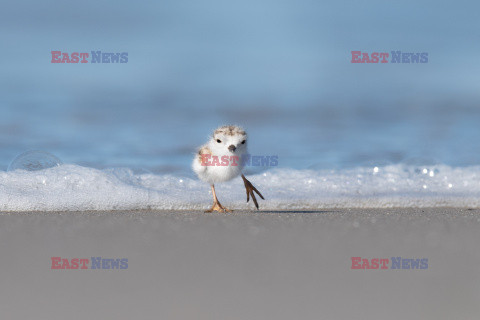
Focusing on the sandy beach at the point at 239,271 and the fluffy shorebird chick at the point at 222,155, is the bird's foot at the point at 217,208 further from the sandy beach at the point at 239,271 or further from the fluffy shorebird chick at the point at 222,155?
the sandy beach at the point at 239,271

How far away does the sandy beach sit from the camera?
2.65 m

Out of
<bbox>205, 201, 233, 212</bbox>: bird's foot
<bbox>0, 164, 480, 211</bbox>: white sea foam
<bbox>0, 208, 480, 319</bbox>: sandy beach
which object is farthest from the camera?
<bbox>0, 164, 480, 211</bbox>: white sea foam

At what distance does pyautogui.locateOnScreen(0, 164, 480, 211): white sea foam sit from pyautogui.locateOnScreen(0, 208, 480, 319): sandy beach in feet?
3.49

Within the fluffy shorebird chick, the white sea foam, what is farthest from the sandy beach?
the white sea foam

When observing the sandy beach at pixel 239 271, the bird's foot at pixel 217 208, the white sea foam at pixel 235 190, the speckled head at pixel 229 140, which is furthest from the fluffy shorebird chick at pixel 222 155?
the white sea foam at pixel 235 190

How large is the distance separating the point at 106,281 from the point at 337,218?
6.98 feet

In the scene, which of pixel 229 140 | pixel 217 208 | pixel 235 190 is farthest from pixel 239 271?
pixel 235 190

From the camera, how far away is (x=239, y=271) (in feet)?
9.95

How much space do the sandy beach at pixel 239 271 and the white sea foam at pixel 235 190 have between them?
1.06 m

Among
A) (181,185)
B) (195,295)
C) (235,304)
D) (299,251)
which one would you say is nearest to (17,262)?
(195,295)

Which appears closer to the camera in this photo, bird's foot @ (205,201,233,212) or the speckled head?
the speckled head

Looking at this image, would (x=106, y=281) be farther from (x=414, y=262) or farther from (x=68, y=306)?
(x=414, y=262)

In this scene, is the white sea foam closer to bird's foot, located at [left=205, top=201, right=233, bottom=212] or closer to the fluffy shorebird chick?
bird's foot, located at [left=205, top=201, right=233, bottom=212]

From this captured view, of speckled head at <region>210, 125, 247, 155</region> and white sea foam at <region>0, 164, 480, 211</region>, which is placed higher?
speckled head at <region>210, 125, 247, 155</region>
